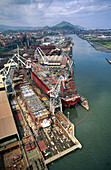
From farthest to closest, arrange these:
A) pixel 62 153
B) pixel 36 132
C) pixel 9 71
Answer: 1. pixel 9 71
2. pixel 36 132
3. pixel 62 153

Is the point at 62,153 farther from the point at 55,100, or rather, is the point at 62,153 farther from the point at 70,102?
the point at 70,102

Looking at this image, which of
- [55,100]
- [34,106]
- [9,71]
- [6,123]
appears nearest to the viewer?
[6,123]

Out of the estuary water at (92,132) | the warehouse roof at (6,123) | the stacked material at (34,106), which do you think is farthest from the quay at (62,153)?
the stacked material at (34,106)

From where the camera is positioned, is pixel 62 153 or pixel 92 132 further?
pixel 92 132

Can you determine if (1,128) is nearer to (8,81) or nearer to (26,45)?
(8,81)

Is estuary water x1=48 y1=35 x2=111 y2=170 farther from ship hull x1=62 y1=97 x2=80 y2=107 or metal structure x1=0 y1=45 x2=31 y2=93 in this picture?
metal structure x1=0 y1=45 x2=31 y2=93

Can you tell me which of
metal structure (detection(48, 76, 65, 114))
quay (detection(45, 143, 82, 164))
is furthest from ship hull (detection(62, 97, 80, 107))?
quay (detection(45, 143, 82, 164))

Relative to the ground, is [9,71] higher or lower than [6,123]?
higher

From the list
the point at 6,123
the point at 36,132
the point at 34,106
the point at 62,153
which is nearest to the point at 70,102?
the point at 34,106

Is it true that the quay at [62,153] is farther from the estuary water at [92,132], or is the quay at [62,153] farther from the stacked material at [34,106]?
the stacked material at [34,106]
